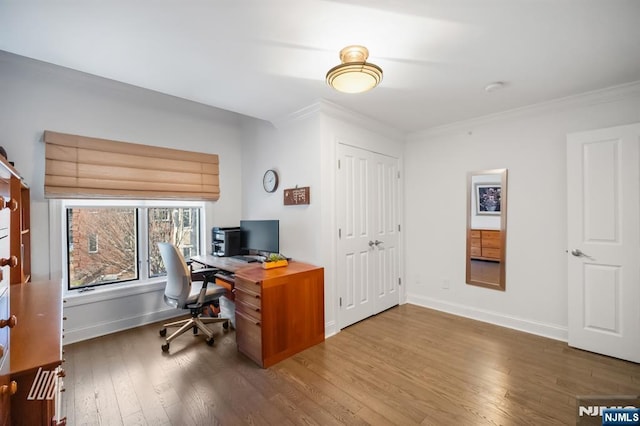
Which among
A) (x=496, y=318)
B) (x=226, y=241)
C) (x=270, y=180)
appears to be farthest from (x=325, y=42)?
(x=496, y=318)

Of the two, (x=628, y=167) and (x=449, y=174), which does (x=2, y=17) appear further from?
(x=628, y=167)

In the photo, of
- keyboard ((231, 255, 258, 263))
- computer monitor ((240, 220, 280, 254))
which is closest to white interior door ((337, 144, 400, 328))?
computer monitor ((240, 220, 280, 254))

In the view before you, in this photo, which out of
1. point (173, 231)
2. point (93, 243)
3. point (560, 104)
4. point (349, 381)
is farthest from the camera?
point (173, 231)

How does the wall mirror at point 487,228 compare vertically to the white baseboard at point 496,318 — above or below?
above

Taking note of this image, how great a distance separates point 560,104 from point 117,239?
16.5 feet

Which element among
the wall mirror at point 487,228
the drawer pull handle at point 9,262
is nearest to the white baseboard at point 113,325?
the drawer pull handle at point 9,262

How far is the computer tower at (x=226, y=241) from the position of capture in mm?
3469

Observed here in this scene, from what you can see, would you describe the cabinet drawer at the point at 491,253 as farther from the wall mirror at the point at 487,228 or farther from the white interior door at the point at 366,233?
the white interior door at the point at 366,233

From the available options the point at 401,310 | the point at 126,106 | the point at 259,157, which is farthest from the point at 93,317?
the point at 401,310

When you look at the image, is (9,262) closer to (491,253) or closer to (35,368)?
(35,368)

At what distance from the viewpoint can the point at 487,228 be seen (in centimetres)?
329

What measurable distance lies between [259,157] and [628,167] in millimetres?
3761

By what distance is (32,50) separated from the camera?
1.84m

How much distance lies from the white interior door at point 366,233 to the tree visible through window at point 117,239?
2.19m
